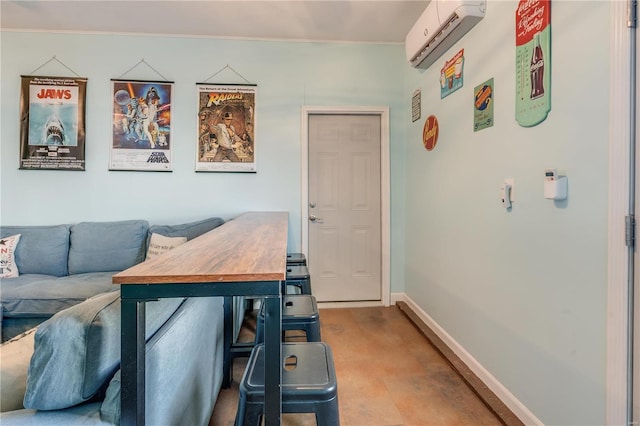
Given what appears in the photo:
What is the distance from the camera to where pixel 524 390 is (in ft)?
4.99

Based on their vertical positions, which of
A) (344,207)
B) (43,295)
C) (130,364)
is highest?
(344,207)

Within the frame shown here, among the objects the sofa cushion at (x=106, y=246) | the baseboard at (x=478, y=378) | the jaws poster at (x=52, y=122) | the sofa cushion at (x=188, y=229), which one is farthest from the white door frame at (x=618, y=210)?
the jaws poster at (x=52, y=122)

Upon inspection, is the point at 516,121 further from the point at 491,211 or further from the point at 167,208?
the point at 167,208

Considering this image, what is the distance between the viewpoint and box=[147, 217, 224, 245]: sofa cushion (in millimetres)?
2752

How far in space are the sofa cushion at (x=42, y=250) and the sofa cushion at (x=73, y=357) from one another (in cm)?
243

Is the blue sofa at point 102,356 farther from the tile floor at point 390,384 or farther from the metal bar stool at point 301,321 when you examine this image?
the tile floor at point 390,384

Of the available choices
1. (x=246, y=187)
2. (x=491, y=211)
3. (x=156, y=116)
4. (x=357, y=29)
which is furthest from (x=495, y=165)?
(x=156, y=116)

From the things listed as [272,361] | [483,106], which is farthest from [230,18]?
[272,361]

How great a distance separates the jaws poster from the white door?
2223mm

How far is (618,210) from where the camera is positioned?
3.54ft

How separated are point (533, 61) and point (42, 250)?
373 cm

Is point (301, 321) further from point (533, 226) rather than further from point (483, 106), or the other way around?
point (483, 106)

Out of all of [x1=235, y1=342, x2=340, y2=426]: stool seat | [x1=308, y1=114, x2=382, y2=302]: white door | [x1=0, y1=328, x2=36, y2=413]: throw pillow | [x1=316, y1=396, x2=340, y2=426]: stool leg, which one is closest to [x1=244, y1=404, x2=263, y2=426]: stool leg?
[x1=235, y1=342, x2=340, y2=426]: stool seat

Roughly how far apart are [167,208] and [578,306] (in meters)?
3.15
